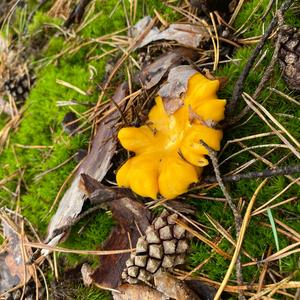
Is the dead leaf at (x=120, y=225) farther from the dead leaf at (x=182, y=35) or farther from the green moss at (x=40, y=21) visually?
the green moss at (x=40, y=21)

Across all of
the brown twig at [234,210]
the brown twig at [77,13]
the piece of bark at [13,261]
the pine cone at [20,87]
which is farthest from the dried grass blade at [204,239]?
the brown twig at [77,13]

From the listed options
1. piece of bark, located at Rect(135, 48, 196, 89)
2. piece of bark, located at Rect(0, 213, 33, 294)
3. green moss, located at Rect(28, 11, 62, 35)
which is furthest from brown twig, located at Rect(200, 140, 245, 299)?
green moss, located at Rect(28, 11, 62, 35)

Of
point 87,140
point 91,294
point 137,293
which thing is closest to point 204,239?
point 137,293

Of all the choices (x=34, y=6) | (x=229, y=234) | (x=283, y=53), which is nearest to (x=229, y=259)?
(x=229, y=234)

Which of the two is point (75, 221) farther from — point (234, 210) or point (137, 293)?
point (234, 210)

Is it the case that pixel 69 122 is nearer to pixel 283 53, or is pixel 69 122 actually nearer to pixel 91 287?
pixel 91 287
